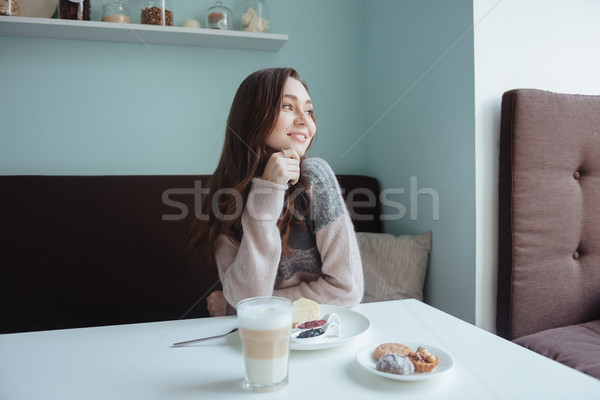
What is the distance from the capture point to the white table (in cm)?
53

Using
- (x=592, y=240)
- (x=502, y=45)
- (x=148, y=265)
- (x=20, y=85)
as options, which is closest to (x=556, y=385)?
(x=592, y=240)

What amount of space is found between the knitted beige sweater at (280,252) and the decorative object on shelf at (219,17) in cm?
97

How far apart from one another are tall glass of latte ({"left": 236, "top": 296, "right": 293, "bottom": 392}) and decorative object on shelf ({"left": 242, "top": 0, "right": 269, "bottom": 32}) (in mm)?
1467

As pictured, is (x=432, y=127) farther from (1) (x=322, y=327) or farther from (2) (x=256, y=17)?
(1) (x=322, y=327)

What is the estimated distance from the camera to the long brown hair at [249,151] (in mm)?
1031

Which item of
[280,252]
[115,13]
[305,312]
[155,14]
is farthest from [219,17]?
[305,312]

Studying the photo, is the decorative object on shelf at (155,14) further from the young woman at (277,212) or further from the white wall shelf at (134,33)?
the young woman at (277,212)

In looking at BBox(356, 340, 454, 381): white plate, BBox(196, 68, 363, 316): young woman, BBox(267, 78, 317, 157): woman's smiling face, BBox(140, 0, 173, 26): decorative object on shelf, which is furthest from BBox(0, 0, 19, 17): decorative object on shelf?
BBox(356, 340, 454, 381): white plate

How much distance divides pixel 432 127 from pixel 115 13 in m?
1.29

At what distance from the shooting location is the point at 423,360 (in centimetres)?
57

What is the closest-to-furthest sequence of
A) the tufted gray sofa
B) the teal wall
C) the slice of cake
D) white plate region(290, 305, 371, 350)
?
white plate region(290, 305, 371, 350), the slice of cake, the tufted gray sofa, the teal wall

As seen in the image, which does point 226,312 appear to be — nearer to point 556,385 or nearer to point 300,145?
point 300,145

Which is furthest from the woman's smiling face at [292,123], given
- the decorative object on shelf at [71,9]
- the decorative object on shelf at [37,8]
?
the decorative object on shelf at [37,8]

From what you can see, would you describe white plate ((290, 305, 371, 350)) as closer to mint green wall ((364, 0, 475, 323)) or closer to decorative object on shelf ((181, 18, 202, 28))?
mint green wall ((364, 0, 475, 323))
